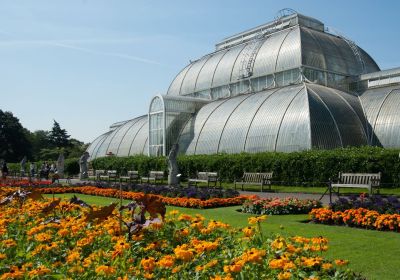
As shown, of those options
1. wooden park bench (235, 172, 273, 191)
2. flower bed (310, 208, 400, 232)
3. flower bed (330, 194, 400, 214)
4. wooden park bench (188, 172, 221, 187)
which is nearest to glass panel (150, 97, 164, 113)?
wooden park bench (188, 172, 221, 187)

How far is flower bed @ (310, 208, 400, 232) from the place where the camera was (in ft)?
34.3

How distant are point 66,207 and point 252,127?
25.5 meters

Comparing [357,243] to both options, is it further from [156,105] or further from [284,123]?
[156,105]

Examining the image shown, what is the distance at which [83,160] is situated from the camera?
136 feet

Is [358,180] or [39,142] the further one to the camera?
[39,142]

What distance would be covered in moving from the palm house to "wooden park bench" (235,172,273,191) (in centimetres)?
503

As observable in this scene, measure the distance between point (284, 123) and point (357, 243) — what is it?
23426 mm

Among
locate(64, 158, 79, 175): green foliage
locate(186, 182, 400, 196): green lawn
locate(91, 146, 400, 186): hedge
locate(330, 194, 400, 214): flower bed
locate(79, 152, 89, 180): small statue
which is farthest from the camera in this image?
locate(64, 158, 79, 175): green foliage

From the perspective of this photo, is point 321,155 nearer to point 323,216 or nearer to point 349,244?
point 323,216

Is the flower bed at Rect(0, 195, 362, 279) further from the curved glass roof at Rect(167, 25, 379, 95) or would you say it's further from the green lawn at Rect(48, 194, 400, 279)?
the curved glass roof at Rect(167, 25, 379, 95)

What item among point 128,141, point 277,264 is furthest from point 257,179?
point 128,141

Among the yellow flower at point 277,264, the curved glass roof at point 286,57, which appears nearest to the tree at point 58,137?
the curved glass roof at point 286,57

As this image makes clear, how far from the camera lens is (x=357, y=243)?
881 centimetres

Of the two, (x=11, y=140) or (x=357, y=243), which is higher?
(x=11, y=140)
